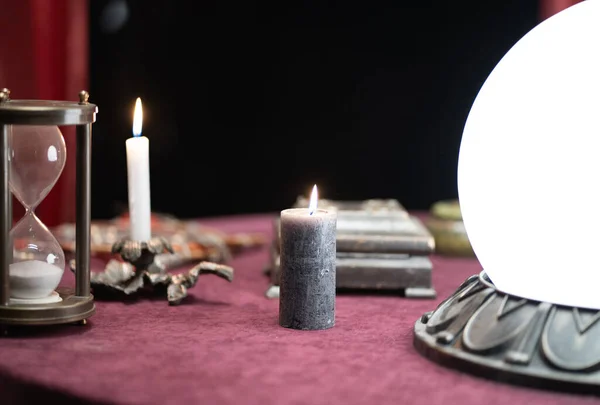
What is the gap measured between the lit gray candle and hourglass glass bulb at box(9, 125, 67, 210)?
31 centimetres

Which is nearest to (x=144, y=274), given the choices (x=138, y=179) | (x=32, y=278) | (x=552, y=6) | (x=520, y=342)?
(x=138, y=179)

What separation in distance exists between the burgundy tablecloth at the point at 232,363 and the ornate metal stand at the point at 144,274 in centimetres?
3

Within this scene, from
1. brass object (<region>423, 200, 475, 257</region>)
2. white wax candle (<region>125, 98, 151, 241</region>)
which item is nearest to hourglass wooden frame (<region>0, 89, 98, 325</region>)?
white wax candle (<region>125, 98, 151, 241</region>)

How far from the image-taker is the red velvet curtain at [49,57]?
2.17 metres

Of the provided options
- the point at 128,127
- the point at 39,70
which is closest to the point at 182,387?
the point at 39,70

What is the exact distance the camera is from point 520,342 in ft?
3.11

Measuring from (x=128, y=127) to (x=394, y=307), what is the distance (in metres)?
1.52

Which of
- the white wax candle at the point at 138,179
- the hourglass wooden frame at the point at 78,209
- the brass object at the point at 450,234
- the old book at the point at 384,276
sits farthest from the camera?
the brass object at the point at 450,234

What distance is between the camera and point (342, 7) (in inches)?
105

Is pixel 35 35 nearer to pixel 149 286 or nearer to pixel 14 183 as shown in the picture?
pixel 149 286

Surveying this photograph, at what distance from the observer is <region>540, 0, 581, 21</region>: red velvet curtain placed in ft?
7.33

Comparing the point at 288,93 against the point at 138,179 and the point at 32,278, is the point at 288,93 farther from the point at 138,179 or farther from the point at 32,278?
the point at 32,278

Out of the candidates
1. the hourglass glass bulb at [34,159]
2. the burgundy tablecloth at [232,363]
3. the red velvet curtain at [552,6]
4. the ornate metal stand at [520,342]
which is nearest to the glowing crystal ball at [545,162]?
the ornate metal stand at [520,342]

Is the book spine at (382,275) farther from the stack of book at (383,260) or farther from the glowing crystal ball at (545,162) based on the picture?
the glowing crystal ball at (545,162)
